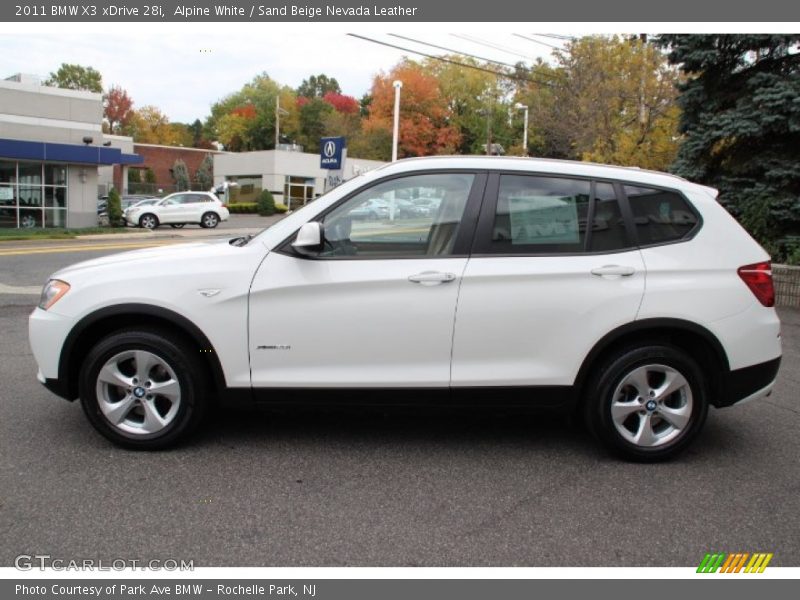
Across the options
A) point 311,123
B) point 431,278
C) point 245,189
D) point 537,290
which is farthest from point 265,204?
point 311,123

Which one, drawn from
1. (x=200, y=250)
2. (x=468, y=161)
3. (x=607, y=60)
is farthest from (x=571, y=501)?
(x=607, y=60)

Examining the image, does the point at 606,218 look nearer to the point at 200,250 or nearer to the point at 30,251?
the point at 200,250

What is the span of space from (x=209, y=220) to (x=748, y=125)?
25.5 metres

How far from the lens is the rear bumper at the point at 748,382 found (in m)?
4.19

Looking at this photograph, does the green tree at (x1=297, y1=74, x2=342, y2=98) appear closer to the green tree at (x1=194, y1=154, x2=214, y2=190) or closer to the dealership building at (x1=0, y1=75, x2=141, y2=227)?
the green tree at (x1=194, y1=154, x2=214, y2=190)

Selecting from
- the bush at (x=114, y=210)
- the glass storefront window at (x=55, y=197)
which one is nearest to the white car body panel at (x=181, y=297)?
the glass storefront window at (x=55, y=197)

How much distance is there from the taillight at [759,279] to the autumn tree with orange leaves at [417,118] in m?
59.7

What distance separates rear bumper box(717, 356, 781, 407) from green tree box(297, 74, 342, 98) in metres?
126

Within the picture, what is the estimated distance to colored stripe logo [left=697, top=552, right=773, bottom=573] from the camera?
3.07m

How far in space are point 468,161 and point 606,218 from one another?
93 cm

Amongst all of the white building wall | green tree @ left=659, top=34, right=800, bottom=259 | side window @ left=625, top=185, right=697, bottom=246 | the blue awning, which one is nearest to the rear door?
side window @ left=625, top=185, right=697, bottom=246

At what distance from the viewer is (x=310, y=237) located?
12.8 feet

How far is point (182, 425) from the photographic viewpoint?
163 inches

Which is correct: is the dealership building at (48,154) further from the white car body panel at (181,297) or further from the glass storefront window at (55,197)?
the white car body panel at (181,297)
